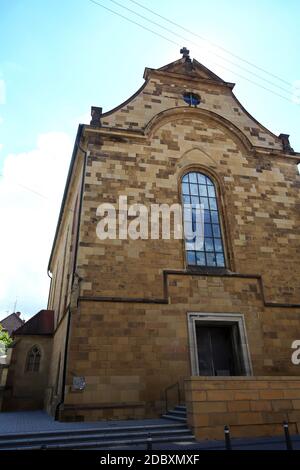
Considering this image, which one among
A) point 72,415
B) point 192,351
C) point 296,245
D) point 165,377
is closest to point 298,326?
point 296,245

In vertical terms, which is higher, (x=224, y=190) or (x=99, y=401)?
(x=224, y=190)

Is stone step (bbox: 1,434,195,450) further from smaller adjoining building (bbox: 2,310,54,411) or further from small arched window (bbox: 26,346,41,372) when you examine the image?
small arched window (bbox: 26,346,41,372)

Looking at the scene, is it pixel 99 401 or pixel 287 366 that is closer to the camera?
pixel 99 401

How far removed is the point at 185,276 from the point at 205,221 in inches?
121

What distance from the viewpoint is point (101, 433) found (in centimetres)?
780

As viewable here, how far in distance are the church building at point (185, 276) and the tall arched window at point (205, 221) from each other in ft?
0.18

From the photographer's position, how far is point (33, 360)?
1778 cm

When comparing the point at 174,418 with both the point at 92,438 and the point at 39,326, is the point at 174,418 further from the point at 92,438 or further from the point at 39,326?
the point at 39,326

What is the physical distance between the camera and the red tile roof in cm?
1819

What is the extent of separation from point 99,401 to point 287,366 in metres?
6.84

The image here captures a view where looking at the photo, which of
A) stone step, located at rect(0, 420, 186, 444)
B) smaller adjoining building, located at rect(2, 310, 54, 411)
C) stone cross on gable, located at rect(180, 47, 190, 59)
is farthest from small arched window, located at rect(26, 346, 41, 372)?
stone cross on gable, located at rect(180, 47, 190, 59)

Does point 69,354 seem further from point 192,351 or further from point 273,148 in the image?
point 273,148

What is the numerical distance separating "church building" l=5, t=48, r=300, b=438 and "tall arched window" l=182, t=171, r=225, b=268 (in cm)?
5

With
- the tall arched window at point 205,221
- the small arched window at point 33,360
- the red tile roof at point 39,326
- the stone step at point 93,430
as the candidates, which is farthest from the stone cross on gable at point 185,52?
the small arched window at point 33,360
